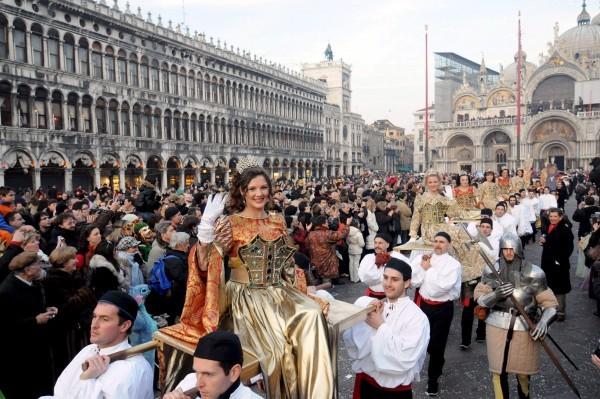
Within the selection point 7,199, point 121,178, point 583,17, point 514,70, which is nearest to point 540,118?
point 514,70

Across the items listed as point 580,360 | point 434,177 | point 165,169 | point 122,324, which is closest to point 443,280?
point 580,360

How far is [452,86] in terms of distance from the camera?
7825cm

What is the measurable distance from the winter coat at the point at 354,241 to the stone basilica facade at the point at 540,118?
51.7 metres

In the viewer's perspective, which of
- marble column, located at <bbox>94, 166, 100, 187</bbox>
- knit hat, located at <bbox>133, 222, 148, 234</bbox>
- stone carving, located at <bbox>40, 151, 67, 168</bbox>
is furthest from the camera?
marble column, located at <bbox>94, 166, 100, 187</bbox>

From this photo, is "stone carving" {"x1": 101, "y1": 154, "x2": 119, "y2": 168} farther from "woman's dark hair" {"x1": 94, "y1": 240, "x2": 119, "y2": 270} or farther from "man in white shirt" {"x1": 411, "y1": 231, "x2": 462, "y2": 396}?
"man in white shirt" {"x1": 411, "y1": 231, "x2": 462, "y2": 396}

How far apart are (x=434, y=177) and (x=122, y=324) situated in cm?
681

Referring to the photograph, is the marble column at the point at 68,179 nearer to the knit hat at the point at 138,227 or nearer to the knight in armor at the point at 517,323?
the knit hat at the point at 138,227

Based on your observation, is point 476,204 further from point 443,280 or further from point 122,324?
point 122,324

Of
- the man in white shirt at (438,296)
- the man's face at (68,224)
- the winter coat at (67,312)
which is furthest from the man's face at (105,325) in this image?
the man's face at (68,224)

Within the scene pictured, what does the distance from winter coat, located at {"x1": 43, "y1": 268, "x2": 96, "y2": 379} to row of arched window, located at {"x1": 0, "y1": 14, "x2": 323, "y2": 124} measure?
2549cm

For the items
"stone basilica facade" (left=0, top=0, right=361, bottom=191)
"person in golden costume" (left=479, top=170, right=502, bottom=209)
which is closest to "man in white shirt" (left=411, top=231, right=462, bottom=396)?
"person in golden costume" (left=479, top=170, right=502, bottom=209)

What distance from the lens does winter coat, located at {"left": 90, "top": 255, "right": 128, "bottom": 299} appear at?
563cm

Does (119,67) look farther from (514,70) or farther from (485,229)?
(514,70)

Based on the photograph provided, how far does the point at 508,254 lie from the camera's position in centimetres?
535
